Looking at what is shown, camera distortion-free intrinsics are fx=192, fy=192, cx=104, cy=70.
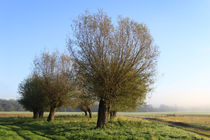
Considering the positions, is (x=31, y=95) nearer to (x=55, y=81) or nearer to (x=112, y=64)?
(x=55, y=81)

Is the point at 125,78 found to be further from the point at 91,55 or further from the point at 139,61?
the point at 91,55

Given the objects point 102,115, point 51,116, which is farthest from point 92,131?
point 51,116

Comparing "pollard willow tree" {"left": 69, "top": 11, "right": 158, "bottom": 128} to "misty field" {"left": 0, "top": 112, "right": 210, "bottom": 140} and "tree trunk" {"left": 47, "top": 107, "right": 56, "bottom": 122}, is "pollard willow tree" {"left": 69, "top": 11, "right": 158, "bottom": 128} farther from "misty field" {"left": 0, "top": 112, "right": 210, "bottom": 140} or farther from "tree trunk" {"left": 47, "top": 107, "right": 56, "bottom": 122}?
"tree trunk" {"left": 47, "top": 107, "right": 56, "bottom": 122}

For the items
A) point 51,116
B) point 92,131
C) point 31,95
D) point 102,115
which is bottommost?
point 92,131

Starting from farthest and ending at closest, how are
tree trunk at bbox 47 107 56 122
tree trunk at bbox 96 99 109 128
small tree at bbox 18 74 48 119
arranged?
small tree at bbox 18 74 48 119 < tree trunk at bbox 47 107 56 122 < tree trunk at bbox 96 99 109 128

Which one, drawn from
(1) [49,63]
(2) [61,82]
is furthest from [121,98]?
(1) [49,63]

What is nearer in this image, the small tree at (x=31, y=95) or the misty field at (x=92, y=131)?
the misty field at (x=92, y=131)

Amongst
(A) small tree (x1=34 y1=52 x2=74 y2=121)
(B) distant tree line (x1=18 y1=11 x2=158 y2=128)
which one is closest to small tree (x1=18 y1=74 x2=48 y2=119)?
(A) small tree (x1=34 y1=52 x2=74 y2=121)

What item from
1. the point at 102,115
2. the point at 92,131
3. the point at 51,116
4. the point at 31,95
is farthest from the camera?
the point at 31,95

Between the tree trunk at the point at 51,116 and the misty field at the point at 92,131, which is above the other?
the tree trunk at the point at 51,116

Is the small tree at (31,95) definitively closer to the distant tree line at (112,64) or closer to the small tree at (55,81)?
the small tree at (55,81)

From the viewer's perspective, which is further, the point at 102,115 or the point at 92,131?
the point at 102,115

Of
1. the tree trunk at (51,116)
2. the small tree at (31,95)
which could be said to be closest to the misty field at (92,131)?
the tree trunk at (51,116)

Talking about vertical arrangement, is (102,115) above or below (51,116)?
above
